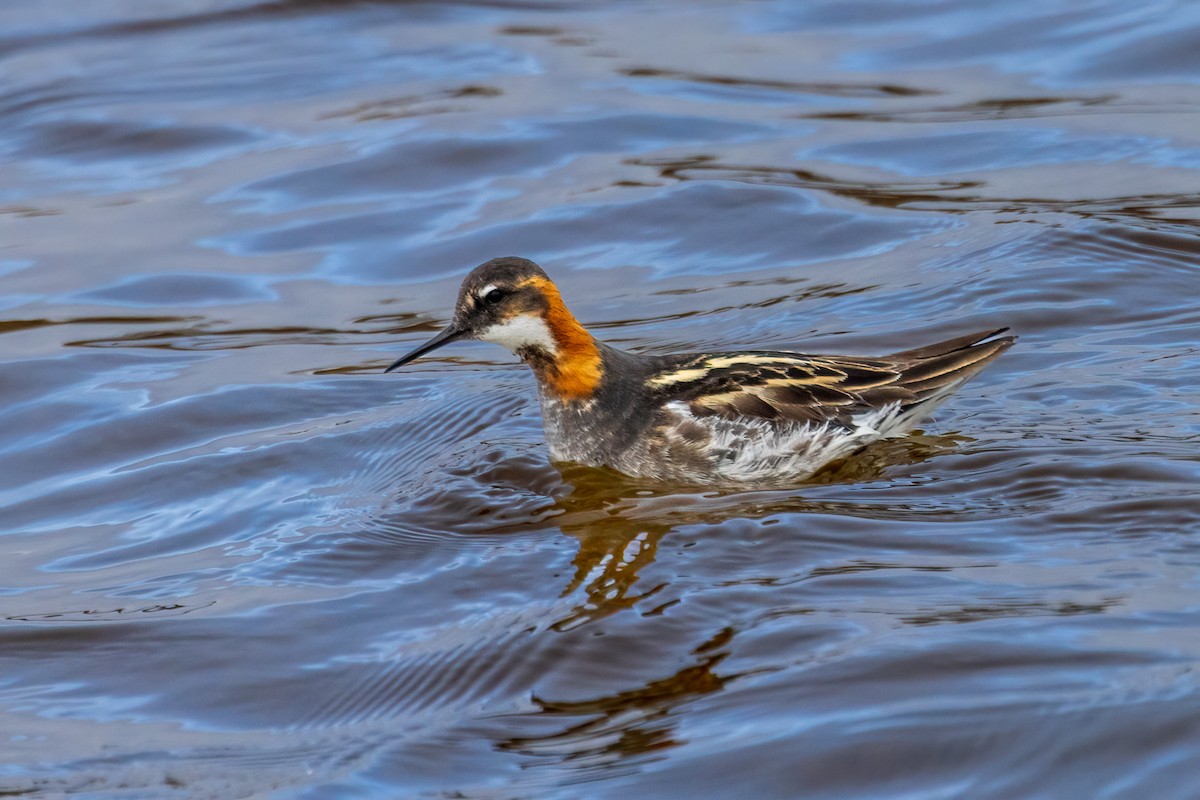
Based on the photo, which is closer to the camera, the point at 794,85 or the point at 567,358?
the point at 567,358

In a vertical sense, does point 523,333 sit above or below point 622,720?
above

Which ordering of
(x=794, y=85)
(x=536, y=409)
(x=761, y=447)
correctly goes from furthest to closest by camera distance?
(x=794, y=85) → (x=536, y=409) → (x=761, y=447)

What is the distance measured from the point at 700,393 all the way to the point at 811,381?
0.57 metres

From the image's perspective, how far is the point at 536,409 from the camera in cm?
937

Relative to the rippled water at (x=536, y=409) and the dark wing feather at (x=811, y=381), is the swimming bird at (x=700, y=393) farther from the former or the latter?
the rippled water at (x=536, y=409)

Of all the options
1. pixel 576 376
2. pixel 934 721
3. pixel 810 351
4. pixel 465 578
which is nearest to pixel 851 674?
pixel 934 721

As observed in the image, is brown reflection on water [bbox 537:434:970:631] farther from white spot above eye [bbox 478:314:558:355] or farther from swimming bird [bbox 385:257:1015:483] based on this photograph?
white spot above eye [bbox 478:314:558:355]

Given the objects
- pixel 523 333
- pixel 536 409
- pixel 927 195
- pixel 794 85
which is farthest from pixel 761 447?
pixel 794 85

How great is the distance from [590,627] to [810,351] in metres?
3.67

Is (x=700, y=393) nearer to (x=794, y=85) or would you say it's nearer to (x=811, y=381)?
(x=811, y=381)

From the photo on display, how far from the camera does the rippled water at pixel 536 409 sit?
5.57 metres

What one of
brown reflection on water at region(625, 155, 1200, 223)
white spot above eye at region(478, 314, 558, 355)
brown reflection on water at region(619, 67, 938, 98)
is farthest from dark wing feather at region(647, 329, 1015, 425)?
brown reflection on water at region(619, 67, 938, 98)

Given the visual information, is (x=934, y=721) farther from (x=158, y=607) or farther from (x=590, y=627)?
Answer: (x=158, y=607)

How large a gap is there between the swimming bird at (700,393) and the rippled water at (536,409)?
0.69ft
